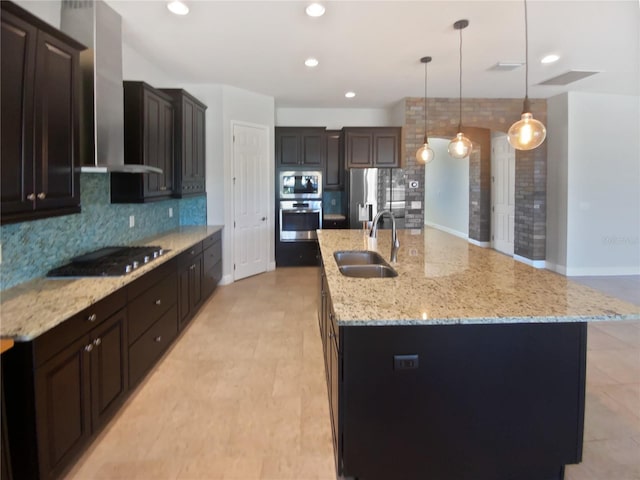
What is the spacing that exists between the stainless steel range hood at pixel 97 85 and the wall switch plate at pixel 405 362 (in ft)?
7.43

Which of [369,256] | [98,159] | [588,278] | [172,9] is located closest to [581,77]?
[588,278]

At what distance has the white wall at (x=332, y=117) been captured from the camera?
746 cm

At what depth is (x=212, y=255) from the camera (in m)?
5.15

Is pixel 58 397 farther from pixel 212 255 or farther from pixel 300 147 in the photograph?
pixel 300 147

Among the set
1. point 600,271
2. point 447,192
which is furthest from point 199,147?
point 447,192

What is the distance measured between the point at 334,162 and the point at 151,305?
469 cm

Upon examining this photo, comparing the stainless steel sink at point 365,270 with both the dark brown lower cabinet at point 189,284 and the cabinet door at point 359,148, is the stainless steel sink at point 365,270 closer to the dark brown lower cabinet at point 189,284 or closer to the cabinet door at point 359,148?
the dark brown lower cabinet at point 189,284

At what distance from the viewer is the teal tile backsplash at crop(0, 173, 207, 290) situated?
2.31m

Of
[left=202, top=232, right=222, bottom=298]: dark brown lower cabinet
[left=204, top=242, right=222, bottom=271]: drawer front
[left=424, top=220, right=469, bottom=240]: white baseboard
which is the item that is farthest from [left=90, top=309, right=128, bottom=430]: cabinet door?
[left=424, top=220, right=469, bottom=240]: white baseboard

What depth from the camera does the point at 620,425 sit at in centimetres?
248

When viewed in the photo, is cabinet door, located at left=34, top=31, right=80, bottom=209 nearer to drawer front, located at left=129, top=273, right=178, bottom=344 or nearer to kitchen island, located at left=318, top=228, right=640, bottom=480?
drawer front, located at left=129, top=273, right=178, bottom=344

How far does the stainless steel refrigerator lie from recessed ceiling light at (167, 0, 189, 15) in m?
3.81

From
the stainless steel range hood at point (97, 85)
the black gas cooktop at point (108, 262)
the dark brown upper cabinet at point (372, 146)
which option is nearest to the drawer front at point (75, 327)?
the black gas cooktop at point (108, 262)

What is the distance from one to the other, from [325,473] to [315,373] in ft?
3.72
